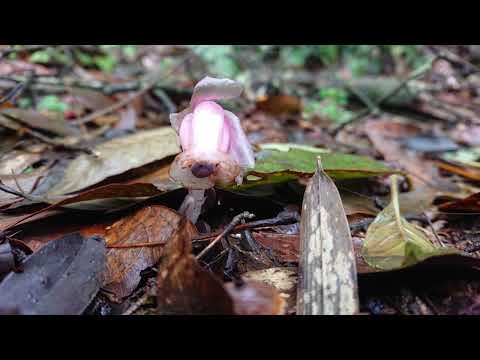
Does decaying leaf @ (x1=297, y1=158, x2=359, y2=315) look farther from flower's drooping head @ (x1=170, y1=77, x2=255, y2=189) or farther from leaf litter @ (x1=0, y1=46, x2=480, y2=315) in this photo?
flower's drooping head @ (x1=170, y1=77, x2=255, y2=189)

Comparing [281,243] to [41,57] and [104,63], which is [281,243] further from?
[104,63]

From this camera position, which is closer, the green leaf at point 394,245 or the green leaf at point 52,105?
the green leaf at point 394,245

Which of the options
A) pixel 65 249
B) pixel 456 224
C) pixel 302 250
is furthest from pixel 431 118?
pixel 65 249

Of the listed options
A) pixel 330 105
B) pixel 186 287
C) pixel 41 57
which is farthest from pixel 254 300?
pixel 41 57

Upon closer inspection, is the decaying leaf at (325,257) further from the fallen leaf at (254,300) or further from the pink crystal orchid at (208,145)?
the pink crystal orchid at (208,145)

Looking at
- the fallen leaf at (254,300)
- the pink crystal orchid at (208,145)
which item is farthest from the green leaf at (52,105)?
the fallen leaf at (254,300)
